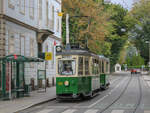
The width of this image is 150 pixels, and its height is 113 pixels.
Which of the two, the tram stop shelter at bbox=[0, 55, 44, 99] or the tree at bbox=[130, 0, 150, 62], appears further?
the tree at bbox=[130, 0, 150, 62]

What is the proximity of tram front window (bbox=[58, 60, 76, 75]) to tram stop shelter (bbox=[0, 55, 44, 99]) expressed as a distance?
2410 millimetres

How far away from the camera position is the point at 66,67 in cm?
1981

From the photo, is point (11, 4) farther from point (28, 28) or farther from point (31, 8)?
point (31, 8)

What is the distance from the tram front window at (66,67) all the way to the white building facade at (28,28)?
16.0 feet

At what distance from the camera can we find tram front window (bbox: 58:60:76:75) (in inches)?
774

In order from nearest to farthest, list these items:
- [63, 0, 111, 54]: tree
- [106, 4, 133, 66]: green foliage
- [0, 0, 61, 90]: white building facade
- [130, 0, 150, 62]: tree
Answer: [0, 0, 61, 90]: white building facade → [63, 0, 111, 54]: tree → [106, 4, 133, 66]: green foliage → [130, 0, 150, 62]: tree

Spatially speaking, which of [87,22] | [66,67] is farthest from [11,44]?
[87,22]

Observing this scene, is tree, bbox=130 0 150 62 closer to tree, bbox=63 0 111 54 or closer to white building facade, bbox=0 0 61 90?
tree, bbox=63 0 111 54

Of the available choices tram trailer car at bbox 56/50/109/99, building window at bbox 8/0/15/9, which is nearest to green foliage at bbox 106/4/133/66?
building window at bbox 8/0/15/9

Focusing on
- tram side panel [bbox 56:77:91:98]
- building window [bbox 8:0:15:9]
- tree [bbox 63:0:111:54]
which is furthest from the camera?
tree [bbox 63:0:111:54]

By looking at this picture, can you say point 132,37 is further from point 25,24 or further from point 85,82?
point 85,82

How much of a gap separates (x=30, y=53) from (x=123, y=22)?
47407mm

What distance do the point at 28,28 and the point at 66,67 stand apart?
32.8ft

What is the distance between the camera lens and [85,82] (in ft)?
66.9
